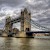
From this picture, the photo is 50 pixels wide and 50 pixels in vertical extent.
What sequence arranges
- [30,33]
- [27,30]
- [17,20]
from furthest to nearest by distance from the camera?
[17,20] < [27,30] < [30,33]

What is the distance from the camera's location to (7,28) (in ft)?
595

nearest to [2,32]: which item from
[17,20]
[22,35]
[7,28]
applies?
[7,28]

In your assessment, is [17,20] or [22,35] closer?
[22,35]

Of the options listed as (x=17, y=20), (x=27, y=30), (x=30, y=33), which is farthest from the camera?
(x=17, y=20)

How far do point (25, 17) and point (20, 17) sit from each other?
7263 mm

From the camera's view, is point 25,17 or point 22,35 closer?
point 22,35

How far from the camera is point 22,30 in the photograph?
15650 cm

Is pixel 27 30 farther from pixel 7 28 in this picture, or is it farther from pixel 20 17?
pixel 7 28

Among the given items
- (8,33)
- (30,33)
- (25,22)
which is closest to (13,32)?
(8,33)

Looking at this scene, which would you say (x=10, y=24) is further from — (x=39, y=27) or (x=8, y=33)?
(x=39, y=27)

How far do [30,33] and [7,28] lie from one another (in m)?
40.8

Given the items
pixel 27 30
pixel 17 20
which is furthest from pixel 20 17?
pixel 27 30

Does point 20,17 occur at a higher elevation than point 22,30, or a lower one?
higher

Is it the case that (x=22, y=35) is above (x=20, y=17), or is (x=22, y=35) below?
below
